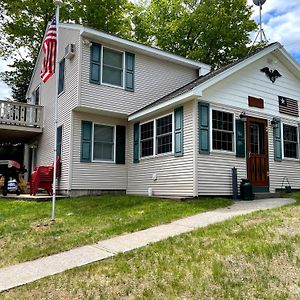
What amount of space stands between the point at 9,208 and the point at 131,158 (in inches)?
195

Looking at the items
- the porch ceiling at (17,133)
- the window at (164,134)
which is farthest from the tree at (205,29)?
the window at (164,134)

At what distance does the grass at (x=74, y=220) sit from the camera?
6.51m

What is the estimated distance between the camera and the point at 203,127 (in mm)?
11070

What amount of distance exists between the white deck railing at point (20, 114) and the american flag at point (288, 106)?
1086 cm

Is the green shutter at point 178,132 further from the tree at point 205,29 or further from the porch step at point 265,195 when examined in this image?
the tree at point 205,29

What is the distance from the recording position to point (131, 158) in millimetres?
13938

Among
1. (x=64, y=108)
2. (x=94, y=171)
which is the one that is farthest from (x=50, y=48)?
(x=94, y=171)

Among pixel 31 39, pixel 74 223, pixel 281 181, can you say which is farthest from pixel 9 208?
pixel 31 39

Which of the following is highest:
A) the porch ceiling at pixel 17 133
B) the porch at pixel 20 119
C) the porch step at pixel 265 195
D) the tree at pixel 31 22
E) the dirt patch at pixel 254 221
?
the tree at pixel 31 22

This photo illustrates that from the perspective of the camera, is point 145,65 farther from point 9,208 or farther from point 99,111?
point 9,208

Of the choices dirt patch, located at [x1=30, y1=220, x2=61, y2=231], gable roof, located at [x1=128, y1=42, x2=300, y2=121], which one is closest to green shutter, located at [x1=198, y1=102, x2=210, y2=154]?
gable roof, located at [x1=128, y1=42, x2=300, y2=121]

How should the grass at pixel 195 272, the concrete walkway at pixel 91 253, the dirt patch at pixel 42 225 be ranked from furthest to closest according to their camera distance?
the dirt patch at pixel 42 225 < the concrete walkway at pixel 91 253 < the grass at pixel 195 272

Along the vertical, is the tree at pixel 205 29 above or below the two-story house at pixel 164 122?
above

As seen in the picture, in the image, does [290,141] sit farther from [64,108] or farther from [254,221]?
[64,108]
